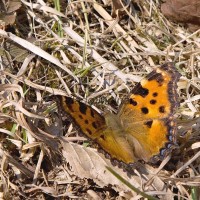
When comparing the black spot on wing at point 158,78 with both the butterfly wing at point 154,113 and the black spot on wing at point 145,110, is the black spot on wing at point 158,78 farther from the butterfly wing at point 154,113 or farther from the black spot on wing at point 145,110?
the black spot on wing at point 145,110

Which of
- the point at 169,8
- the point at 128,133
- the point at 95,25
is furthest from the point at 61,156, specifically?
the point at 169,8

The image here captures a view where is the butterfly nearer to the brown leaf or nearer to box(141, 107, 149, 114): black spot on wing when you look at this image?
box(141, 107, 149, 114): black spot on wing

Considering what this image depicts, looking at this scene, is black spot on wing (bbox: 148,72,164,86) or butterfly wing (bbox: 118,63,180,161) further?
black spot on wing (bbox: 148,72,164,86)

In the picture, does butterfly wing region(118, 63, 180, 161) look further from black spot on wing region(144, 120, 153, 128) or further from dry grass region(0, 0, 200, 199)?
dry grass region(0, 0, 200, 199)

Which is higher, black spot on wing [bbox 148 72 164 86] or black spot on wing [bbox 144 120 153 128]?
black spot on wing [bbox 148 72 164 86]

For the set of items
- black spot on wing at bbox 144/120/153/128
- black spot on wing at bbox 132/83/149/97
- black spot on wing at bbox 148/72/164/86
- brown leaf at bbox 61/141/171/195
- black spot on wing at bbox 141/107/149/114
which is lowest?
brown leaf at bbox 61/141/171/195

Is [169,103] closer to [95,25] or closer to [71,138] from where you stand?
[71,138]

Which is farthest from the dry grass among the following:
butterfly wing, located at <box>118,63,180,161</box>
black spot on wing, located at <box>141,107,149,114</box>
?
black spot on wing, located at <box>141,107,149,114</box>

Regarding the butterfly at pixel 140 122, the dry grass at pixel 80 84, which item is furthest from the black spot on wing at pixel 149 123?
the dry grass at pixel 80 84
